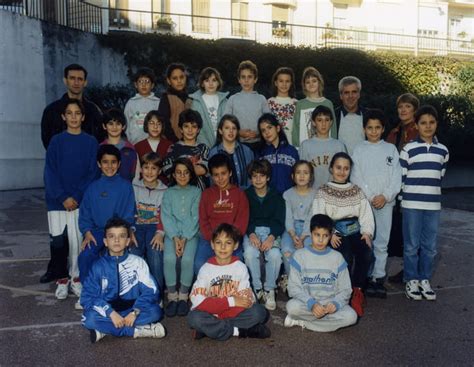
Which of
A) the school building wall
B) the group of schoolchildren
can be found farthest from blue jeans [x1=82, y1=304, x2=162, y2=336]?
the school building wall

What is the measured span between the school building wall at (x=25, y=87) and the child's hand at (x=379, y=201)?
37.2ft

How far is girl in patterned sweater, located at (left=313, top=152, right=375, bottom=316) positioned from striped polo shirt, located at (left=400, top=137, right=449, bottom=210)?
1.79 feet

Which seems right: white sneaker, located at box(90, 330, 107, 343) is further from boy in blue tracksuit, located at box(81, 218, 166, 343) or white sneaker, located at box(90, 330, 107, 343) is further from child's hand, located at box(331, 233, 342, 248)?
child's hand, located at box(331, 233, 342, 248)

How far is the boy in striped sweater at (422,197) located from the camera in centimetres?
576

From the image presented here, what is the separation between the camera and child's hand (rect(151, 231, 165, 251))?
18.1ft

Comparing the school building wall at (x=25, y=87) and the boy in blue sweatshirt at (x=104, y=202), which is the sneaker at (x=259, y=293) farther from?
the school building wall at (x=25, y=87)

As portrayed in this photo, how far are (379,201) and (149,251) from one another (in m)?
2.34

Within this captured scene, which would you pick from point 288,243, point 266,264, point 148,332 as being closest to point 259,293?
point 266,264

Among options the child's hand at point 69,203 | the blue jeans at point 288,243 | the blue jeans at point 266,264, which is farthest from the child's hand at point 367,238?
the child's hand at point 69,203

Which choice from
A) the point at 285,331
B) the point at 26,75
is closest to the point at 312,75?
the point at 285,331

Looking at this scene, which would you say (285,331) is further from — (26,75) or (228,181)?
(26,75)

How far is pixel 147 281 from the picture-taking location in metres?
4.76

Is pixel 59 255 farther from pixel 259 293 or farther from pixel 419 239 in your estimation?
pixel 419 239

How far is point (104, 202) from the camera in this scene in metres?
5.46
